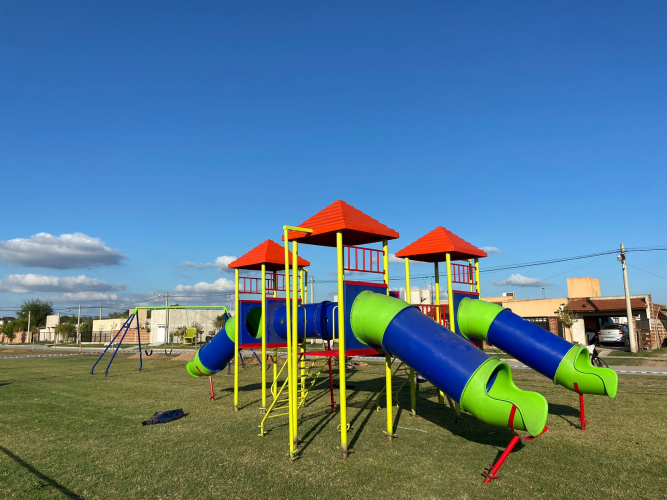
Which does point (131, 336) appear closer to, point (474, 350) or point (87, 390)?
point (87, 390)

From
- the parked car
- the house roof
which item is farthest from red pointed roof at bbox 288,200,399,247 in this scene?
the parked car

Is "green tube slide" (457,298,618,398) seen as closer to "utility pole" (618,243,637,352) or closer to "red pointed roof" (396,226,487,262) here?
"red pointed roof" (396,226,487,262)

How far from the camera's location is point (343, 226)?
7711mm

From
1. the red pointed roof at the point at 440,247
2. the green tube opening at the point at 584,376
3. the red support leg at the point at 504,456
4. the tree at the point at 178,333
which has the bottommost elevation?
the tree at the point at 178,333

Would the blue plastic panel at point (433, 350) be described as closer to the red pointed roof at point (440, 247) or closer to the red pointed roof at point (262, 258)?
the red pointed roof at point (440, 247)

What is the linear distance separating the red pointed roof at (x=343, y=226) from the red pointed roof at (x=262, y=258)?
307 cm

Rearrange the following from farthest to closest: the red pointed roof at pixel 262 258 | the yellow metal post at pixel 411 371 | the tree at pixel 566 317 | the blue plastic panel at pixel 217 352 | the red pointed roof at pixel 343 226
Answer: the tree at pixel 566 317 → the blue plastic panel at pixel 217 352 → the red pointed roof at pixel 262 258 → the yellow metal post at pixel 411 371 → the red pointed roof at pixel 343 226

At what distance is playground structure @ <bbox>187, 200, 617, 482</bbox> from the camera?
19.6ft

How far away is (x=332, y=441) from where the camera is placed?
8.19 meters

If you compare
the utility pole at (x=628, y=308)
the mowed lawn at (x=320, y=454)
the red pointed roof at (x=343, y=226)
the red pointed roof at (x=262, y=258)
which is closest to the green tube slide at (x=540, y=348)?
the mowed lawn at (x=320, y=454)

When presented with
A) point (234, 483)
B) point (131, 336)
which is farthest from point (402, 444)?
point (131, 336)

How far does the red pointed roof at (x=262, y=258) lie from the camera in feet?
39.0

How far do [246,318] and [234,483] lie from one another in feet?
21.0

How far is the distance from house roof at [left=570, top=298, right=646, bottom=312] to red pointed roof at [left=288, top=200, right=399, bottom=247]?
31.5 m
